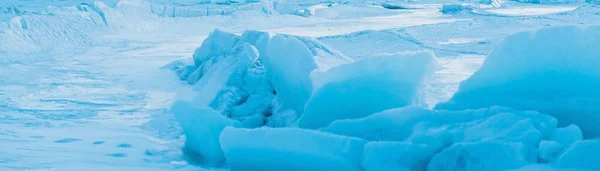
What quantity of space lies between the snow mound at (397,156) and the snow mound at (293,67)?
1.27 m

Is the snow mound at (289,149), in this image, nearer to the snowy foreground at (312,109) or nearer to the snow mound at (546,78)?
the snowy foreground at (312,109)

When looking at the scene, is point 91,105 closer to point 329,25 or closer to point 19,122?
point 19,122

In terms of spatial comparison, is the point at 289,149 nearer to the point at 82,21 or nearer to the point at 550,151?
the point at 550,151

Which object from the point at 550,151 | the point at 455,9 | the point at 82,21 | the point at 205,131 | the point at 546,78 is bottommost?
the point at 455,9

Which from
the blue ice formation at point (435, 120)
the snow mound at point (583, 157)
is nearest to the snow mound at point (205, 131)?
the blue ice formation at point (435, 120)

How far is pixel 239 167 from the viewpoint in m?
3.40

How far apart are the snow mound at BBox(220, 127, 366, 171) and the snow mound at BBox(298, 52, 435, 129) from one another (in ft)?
1.69

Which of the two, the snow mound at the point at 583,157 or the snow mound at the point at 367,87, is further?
the snow mound at the point at 367,87

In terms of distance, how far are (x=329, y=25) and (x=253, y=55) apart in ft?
27.1

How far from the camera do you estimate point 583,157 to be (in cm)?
272

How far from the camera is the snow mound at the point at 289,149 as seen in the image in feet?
10.1

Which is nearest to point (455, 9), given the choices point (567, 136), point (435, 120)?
point (435, 120)

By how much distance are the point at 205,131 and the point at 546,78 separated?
5.48 ft

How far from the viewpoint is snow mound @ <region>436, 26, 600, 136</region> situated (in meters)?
3.35
